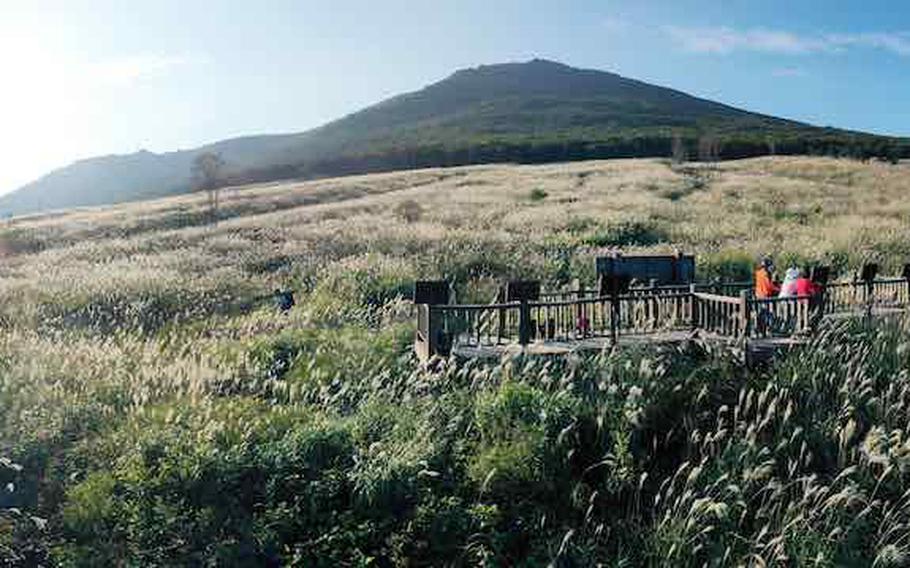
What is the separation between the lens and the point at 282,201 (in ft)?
193

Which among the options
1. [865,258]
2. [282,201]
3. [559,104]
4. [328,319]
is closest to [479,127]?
[559,104]

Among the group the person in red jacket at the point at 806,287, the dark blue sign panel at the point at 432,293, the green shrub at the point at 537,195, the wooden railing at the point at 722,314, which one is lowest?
the wooden railing at the point at 722,314

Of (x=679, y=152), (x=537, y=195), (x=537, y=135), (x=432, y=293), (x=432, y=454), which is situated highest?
(x=537, y=135)

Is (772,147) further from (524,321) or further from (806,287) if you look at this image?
(524,321)

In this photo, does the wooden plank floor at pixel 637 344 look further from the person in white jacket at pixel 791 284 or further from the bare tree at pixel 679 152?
the bare tree at pixel 679 152

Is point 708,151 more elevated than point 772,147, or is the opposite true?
point 772,147

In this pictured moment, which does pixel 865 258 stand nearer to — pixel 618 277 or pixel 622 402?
pixel 618 277

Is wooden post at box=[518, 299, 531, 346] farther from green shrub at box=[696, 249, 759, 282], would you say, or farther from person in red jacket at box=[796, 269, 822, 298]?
green shrub at box=[696, 249, 759, 282]

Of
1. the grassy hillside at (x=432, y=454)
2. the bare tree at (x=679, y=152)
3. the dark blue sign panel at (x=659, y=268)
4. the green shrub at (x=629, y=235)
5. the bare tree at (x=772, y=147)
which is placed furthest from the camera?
the bare tree at (x=772, y=147)

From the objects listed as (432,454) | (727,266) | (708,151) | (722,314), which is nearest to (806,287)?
(722,314)

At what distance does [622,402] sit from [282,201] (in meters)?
51.0

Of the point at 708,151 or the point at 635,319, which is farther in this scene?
the point at 708,151

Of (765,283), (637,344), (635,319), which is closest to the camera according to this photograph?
(637,344)

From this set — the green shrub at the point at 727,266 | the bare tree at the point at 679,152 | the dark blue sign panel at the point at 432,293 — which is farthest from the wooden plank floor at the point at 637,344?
the bare tree at the point at 679,152
